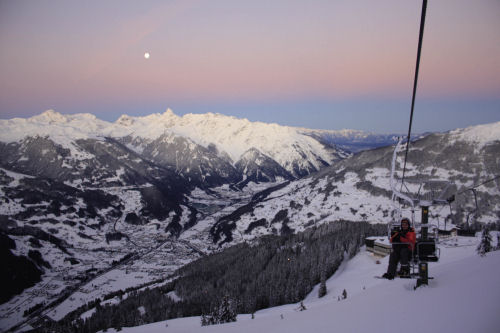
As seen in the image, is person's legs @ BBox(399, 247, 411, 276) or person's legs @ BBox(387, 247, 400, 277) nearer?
person's legs @ BBox(399, 247, 411, 276)

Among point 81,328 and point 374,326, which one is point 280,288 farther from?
point 374,326

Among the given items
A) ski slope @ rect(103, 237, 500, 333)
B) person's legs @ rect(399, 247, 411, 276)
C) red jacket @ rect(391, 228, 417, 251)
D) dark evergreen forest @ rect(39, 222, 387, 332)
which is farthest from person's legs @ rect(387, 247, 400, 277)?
dark evergreen forest @ rect(39, 222, 387, 332)

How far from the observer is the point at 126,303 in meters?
110

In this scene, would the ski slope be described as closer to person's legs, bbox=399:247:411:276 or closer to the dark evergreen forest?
person's legs, bbox=399:247:411:276

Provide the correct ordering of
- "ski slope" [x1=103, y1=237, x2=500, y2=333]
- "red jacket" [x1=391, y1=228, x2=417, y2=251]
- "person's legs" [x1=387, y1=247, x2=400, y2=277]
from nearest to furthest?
"ski slope" [x1=103, y1=237, x2=500, y2=333], "red jacket" [x1=391, y1=228, x2=417, y2=251], "person's legs" [x1=387, y1=247, x2=400, y2=277]

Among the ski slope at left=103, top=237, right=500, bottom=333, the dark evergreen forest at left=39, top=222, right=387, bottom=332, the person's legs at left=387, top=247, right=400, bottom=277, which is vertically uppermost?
the person's legs at left=387, top=247, right=400, bottom=277

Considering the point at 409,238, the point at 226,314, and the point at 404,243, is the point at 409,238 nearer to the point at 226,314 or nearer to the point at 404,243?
the point at 404,243

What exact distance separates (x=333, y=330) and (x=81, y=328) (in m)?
105

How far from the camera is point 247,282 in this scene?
111 meters

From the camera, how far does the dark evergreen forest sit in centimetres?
9100

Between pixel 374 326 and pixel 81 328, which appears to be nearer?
pixel 374 326

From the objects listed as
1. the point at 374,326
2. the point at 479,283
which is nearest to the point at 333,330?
the point at 374,326

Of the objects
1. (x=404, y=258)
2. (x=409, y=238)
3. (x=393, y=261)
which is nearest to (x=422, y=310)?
(x=404, y=258)

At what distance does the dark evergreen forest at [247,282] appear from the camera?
299 feet
